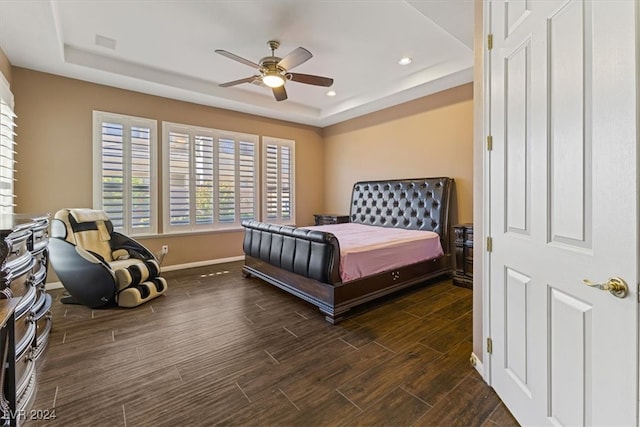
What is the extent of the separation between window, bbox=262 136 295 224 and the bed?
1.53 meters

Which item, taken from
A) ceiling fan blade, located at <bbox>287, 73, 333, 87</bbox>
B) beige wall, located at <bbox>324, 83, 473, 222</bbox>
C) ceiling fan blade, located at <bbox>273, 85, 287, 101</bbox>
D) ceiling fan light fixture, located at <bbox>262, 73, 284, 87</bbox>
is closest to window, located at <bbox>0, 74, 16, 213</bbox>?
ceiling fan light fixture, located at <bbox>262, 73, 284, 87</bbox>

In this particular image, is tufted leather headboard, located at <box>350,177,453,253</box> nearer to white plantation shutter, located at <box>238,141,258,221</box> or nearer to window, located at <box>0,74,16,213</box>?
white plantation shutter, located at <box>238,141,258,221</box>

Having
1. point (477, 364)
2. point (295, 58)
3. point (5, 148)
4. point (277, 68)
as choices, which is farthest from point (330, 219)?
point (5, 148)

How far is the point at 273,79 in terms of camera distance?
130 inches

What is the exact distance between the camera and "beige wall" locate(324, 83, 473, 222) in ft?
14.3

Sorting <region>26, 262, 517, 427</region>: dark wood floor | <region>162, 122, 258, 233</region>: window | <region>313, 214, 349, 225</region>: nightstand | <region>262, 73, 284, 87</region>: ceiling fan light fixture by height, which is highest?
<region>262, 73, 284, 87</region>: ceiling fan light fixture

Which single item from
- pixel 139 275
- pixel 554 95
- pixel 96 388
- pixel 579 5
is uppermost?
pixel 579 5

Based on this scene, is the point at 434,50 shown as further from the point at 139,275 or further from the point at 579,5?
the point at 139,275

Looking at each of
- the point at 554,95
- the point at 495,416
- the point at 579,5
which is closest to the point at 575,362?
the point at 495,416

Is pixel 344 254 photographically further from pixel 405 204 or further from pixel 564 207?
pixel 405 204

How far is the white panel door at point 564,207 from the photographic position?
3.20 feet

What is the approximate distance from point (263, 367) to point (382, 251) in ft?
5.98

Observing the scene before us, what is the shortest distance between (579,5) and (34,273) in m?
3.60

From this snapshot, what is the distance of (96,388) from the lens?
1.86 metres
